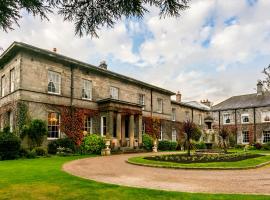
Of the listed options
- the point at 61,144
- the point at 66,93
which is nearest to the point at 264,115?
the point at 66,93

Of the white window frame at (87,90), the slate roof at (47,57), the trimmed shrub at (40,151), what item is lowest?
the trimmed shrub at (40,151)

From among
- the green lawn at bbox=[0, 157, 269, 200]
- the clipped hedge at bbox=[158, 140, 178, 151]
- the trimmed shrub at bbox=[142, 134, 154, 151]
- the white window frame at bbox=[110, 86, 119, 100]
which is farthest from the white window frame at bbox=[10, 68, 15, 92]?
the clipped hedge at bbox=[158, 140, 178, 151]

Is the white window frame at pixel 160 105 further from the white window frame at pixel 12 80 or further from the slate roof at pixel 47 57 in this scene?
the white window frame at pixel 12 80

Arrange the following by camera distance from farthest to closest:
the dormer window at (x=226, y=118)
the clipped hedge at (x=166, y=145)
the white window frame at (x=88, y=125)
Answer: the dormer window at (x=226, y=118) → the clipped hedge at (x=166, y=145) → the white window frame at (x=88, y=125)

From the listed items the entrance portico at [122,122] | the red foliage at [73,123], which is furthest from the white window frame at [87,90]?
the red foliage at [73,123]

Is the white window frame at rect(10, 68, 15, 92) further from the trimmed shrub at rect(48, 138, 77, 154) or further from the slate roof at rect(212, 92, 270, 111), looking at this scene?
the slate roof at rect(212, 92, 270, 111)

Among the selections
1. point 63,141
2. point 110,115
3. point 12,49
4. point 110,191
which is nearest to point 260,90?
Answer: point 110,115

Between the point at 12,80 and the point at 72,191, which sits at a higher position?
the point at 12,80

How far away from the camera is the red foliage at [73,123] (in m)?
22.0

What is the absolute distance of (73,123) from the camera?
74.2ft

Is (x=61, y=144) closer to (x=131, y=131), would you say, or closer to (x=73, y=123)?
(x=73, y=123)

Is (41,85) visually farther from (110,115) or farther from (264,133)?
(264,133)

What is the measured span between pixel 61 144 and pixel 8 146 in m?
4.81

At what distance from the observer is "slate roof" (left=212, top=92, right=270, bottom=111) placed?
41.8 metres
